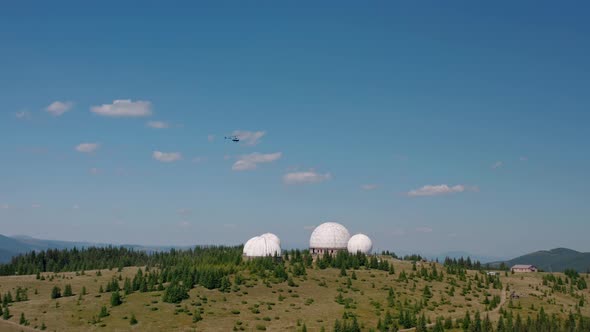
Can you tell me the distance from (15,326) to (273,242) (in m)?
81.1

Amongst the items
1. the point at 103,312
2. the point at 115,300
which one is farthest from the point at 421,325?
the point at 115,300

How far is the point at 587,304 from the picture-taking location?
150 meters

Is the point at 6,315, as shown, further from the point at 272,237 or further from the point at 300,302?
the point at 272,237

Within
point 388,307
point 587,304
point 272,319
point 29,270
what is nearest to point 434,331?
point 388,307

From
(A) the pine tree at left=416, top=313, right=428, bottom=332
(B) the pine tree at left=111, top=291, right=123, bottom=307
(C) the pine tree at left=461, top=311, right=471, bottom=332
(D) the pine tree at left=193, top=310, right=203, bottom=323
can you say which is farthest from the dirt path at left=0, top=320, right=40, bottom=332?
(C) the pine tree at left=461, top=311, right=471, bottom=332

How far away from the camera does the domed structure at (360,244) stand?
185 metres

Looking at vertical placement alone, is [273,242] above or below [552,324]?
above

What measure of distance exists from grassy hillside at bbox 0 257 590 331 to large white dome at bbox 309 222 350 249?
20.6 meters

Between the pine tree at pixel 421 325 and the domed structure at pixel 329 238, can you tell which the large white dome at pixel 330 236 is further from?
the pine tree at pixel 421 325

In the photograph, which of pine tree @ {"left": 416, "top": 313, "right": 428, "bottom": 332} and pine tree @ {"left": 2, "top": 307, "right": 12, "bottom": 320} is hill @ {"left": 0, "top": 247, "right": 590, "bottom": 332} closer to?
pine tree @ {"left": 416, "top": 313, "right": 428, "bottom": 332}

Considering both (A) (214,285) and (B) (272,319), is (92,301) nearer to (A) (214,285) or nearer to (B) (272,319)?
(A) (214,285)

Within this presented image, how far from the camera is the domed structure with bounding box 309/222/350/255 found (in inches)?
7249

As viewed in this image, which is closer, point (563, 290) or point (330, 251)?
point (563, 290)

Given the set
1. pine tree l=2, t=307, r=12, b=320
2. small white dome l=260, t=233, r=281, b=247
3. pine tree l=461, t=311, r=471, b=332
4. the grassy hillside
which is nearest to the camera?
pine tree l=461, t=311, r=471, b=332
